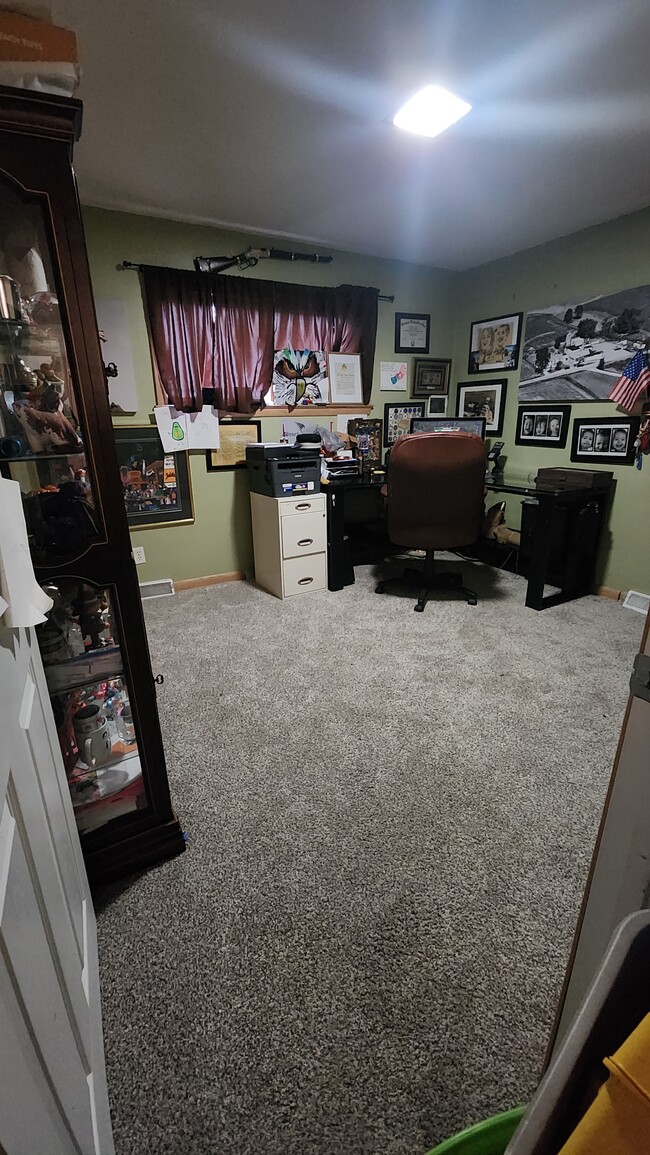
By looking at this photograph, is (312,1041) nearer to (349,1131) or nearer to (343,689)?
(349,1131)

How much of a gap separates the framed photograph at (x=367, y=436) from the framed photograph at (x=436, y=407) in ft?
1.70

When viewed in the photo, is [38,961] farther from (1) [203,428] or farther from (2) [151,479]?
Answer: (1) [203,428]

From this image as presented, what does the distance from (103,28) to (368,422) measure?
8.66 ft

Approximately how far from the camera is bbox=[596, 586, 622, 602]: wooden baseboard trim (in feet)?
10.4

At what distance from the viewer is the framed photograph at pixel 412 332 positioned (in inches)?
149

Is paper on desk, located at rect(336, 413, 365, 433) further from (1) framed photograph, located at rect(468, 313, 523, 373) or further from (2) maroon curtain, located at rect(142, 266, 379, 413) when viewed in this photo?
(1) framed photograph, located at rect(468, 313, 523, 373)

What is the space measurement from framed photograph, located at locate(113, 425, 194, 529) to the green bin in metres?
3.10

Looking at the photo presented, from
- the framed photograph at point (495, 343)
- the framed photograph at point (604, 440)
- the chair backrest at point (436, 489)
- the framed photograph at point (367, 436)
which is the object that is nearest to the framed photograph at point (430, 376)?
the framed photograph at point (495, 343)

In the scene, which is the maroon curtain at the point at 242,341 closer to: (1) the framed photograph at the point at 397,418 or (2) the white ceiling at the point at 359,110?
(2) the white ceiling at the point at 359,110

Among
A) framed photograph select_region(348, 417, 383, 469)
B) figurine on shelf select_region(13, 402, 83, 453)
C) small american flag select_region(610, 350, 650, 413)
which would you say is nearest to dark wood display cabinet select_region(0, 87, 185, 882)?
figurine on shelf select_region(13, 402, 83, 453)

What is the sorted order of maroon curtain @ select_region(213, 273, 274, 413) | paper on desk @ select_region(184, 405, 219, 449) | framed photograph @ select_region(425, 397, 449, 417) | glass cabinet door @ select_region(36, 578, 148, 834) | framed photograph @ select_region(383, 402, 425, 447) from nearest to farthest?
glass cabinet door @ select_region(36, 578, 148, 834) → maroon curtain @ select_region(213, 273, 274, 413) → paper on desk @ select_region(184, 405, 219, 449) → framed photograph @ select_region(383, 402, 425, 447) → framed photograph @ select_region(425, 397, 449, 417)

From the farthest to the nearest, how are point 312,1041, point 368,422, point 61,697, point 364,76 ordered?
point 368,422 → point 364,76 → point 61,697 → point 312,1041

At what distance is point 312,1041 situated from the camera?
96 cm

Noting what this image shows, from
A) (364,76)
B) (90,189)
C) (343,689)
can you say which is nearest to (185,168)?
(90,189)
